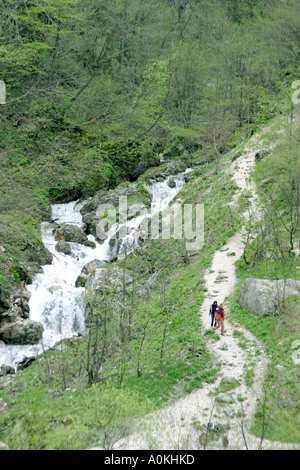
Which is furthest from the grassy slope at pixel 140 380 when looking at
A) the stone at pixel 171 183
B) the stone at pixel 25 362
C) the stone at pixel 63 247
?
the stone at pixel 171 183

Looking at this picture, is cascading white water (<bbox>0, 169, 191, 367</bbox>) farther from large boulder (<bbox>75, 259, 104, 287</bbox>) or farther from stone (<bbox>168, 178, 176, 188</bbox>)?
stone (<bbox>168, 178, 176, 188</bbox>)

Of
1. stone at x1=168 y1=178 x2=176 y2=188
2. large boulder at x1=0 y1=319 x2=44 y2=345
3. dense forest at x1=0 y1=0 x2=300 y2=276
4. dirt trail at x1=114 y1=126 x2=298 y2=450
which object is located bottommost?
large boulder at x1=0 y1=319 x2=44 y2=345

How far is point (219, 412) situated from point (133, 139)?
69.9 feet

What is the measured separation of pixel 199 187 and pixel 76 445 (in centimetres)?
1857

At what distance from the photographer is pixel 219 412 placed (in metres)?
6.71

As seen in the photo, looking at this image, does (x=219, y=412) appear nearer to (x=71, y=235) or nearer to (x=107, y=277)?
(x=107, y=277)

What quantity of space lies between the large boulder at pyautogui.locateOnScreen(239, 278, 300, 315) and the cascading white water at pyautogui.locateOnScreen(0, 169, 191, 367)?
5.20m

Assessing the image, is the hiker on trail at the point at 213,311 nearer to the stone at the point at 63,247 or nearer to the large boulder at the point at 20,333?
the large boulder at the point at 20,333

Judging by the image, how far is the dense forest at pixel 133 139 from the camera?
8.02 meters

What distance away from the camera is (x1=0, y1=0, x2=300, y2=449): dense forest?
8016mm

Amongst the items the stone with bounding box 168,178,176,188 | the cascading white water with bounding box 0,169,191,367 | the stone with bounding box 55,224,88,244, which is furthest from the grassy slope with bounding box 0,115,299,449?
→ the stone with bounding box 168,178,176,188

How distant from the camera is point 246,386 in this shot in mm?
7469

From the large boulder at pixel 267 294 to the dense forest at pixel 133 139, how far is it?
21.6 inches
